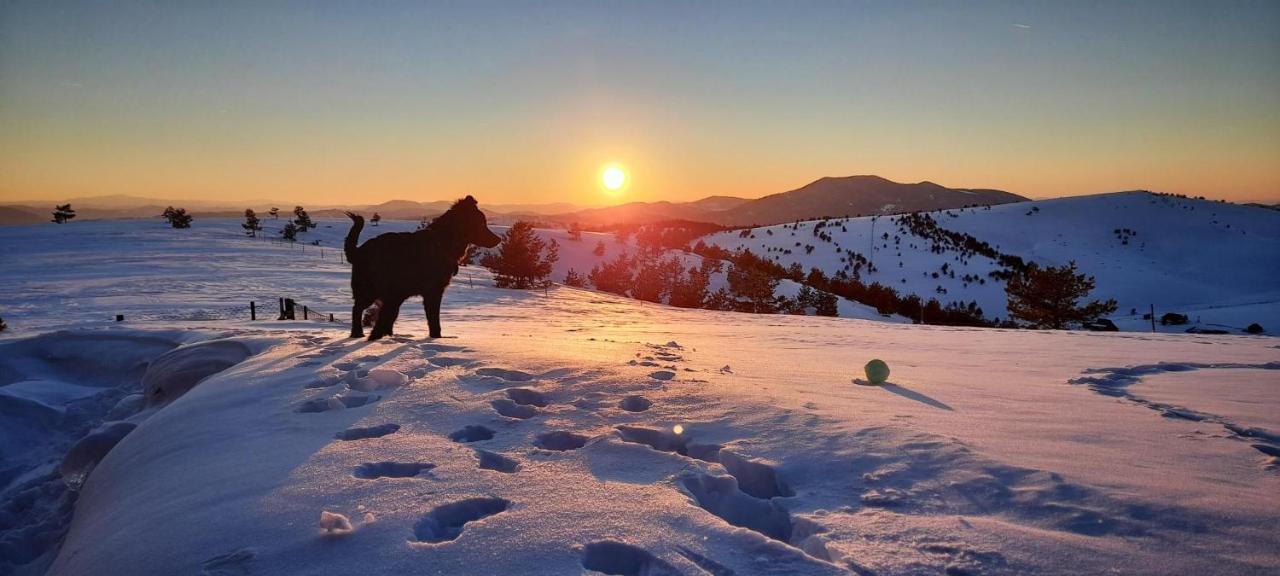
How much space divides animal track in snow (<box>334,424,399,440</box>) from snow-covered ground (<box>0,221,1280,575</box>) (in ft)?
0.05

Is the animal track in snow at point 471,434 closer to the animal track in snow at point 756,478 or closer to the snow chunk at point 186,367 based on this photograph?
the animal track in snow at point 756,478

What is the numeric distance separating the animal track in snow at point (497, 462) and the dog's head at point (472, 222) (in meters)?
5.17

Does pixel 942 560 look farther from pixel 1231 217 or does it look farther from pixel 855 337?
pixel 1231 217

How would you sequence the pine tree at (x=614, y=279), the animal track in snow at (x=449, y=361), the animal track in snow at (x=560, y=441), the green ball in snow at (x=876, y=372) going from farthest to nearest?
1. the pine tree at (x=614, y=279)
2. the green ball in snow at (x=876, y=372)
3. the animal track in snow at (x=449, y=361)
4. the animal track in snow at (x=560, y=441)

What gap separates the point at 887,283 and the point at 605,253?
80.0 ft

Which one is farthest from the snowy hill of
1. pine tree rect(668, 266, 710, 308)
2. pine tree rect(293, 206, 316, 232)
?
pine tree rect(668, 266, 710, 308)

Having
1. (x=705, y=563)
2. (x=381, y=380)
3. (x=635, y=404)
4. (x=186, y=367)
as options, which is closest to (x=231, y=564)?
(x=705, y=563)

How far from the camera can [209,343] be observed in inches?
263

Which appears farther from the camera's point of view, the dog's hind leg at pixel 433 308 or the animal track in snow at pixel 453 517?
the dog's hind leg at pixel 433 308

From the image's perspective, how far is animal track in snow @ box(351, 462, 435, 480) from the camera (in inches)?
107

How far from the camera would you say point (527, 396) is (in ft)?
13.2

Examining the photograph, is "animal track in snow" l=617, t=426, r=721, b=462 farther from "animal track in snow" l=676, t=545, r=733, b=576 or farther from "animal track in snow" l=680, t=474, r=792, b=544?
"animal track in snow" l=676, t=545, r=733, b=576

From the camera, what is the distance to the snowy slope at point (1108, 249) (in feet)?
129

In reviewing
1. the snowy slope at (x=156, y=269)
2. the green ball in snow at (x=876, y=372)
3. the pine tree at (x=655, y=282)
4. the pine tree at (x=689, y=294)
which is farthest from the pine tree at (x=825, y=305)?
the green ball in snow at (x=876, y=372)
